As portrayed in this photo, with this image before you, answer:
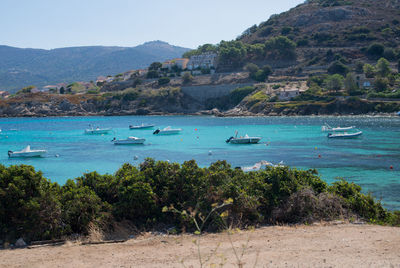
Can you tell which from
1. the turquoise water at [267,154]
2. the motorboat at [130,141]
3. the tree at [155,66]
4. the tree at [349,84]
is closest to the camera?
the turquoise water at [267,154]

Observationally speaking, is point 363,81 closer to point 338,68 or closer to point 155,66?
point 338,68

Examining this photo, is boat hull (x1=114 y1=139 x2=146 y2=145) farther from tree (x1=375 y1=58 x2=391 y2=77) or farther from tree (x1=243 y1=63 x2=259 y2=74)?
tree (x1=243 y1=63 x2=259 y2=74)

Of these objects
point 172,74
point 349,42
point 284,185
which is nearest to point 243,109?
point 172,74

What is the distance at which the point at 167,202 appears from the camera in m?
12.7

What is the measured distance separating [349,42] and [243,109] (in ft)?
164

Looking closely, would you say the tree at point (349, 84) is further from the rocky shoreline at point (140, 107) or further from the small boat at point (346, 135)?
the small boat at point (346, 135)

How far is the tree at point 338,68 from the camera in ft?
335

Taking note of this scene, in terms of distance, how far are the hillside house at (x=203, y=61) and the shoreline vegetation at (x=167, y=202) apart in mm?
123239

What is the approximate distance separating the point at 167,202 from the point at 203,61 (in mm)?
127452

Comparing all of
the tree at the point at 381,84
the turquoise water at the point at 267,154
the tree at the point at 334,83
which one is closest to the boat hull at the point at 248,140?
the turquoise water at the point at 267,154

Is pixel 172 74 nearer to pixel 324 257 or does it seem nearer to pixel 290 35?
pixel 290 35

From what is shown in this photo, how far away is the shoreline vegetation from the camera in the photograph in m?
10.8

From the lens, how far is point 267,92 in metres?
102

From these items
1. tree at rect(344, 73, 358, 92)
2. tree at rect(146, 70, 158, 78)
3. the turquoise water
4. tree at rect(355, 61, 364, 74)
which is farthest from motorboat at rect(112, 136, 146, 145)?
tree at rect(146, 70, 158, 78)
